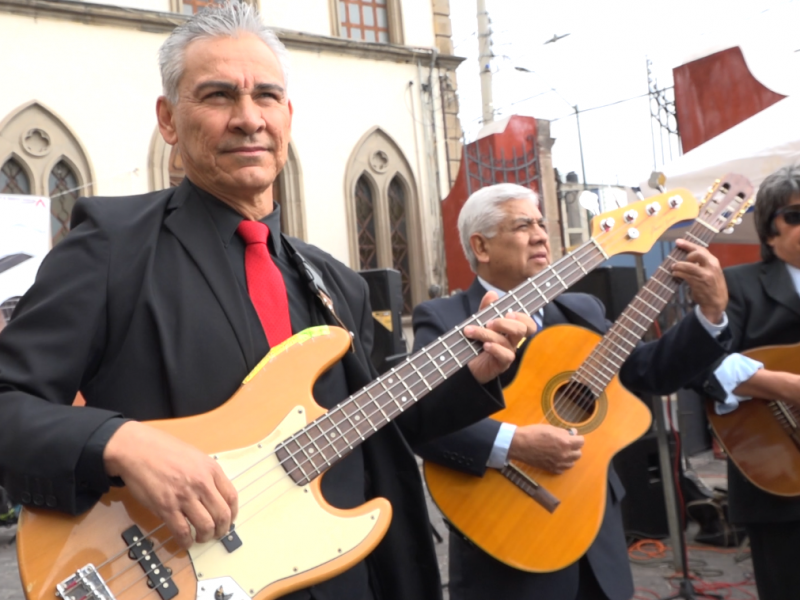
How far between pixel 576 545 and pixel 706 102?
27.6 feet

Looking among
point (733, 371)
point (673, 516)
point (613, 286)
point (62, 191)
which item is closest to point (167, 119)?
point (733, 371)

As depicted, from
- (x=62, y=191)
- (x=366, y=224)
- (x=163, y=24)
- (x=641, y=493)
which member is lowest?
(x=641, y=493)

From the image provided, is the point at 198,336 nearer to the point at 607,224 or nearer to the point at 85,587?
the point at 85,587

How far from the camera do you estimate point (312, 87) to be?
13586mm

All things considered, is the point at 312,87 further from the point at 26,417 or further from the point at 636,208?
the point at 26,417

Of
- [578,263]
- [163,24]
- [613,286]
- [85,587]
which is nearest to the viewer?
[85,587]

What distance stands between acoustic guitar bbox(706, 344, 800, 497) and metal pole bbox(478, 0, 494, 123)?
13.9 metres

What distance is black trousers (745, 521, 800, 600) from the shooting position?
2596 mm

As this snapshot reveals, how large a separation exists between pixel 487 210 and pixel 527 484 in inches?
40.5

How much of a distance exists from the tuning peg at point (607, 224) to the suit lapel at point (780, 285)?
2.30ft

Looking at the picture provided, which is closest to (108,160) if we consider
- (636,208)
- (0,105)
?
(0,105)

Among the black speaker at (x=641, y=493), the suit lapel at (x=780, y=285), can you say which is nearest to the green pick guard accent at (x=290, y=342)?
the suit lapel at (x=780, y=285)

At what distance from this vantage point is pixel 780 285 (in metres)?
2.83

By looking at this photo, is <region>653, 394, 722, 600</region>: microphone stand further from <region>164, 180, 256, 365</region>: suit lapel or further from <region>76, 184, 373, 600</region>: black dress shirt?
<region>164, 180, 256, 365</region>: suit lapel
